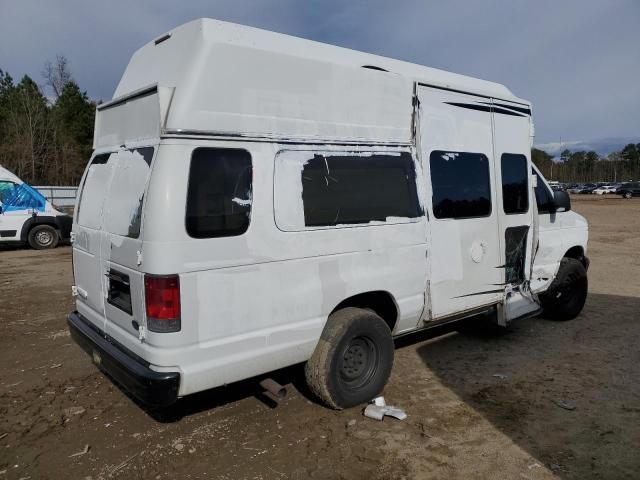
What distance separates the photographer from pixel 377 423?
3.91 meters

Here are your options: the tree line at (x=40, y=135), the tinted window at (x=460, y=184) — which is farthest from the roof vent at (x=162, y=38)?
the tree line at (x=40, y=135)

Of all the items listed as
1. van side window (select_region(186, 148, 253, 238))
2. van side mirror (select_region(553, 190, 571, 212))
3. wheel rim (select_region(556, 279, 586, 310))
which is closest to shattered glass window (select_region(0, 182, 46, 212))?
van side window (select_region(186, 148, 253, 238))

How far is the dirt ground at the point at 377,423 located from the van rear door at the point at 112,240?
2.86 feet

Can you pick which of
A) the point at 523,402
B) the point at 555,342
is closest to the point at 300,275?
the point at 523,402

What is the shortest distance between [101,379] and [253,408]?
1.67m

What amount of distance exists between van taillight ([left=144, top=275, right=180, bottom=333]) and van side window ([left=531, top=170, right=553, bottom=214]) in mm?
4579

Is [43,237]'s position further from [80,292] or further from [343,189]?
[343,189]

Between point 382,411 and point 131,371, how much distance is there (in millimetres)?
1988

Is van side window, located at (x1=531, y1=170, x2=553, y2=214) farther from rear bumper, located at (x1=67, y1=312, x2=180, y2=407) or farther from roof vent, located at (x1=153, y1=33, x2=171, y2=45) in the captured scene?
rear bumper, located at (x1=67, y1=312, x2=180, y2=407)

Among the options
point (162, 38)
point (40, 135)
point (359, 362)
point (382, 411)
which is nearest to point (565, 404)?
point (382, 411)

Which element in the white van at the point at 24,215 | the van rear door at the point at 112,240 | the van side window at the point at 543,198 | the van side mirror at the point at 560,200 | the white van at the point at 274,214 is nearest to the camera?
the white van at the point at 274,214

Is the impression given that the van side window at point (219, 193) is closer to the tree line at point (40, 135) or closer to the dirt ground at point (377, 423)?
the dirt ground at point (377, 423)

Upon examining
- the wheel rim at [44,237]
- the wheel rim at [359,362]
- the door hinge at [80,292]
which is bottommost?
the wheel rim at [359,362]

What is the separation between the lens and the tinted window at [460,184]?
4648 mm
